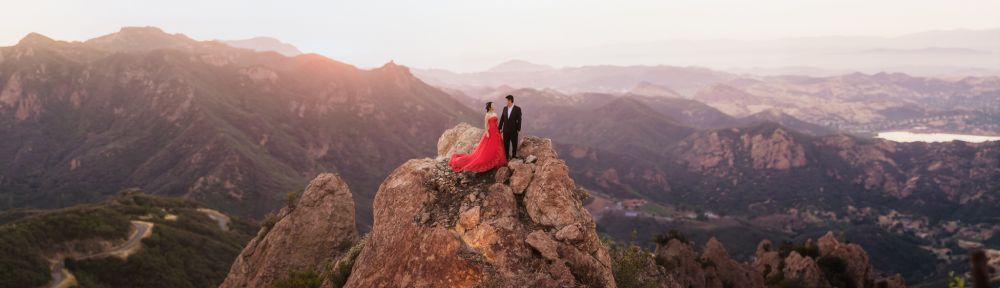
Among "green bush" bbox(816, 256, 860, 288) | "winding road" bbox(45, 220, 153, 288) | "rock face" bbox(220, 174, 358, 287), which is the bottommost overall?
"green bush" bbox(816, 256, 860, 288)

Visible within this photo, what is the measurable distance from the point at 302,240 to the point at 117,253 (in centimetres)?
7629

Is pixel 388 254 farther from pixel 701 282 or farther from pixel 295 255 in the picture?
pixel 701 282

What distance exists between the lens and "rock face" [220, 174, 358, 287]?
40906 mm

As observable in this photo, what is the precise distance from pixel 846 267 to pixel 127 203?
153 metres

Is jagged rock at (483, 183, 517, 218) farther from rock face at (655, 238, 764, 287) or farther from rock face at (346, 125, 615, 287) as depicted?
rock face at (655, 238, 764, 287)

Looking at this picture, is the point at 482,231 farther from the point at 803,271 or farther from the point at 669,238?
the point at 803,271

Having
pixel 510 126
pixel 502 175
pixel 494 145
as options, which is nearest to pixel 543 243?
pixel 502 175

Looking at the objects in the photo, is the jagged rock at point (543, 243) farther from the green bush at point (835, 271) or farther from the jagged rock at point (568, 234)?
the green bush at point (835, 271)

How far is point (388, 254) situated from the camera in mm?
23672

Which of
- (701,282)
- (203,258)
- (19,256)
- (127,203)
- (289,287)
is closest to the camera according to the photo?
(289,287)

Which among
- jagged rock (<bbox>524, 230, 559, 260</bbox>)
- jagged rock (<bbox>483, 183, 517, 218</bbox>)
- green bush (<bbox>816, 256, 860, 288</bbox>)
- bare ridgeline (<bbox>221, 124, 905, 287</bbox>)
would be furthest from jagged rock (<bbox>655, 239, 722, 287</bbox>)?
jagged rock (<bbox>524, 230, 559, 260</bbox>)

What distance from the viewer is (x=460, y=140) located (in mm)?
32312

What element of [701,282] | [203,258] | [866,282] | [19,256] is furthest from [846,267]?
[19,256]

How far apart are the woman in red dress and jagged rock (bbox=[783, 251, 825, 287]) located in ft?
248
